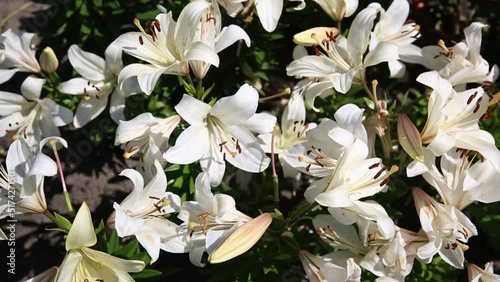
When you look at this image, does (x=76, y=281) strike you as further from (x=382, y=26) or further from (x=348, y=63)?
(x=382, y=26)

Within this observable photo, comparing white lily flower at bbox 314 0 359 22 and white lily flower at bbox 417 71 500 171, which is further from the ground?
white lily flower at bbox 314 0 359 22

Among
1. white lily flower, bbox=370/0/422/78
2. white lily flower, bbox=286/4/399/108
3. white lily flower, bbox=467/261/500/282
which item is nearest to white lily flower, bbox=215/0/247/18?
white lily flower, bbox=286/4/399/108

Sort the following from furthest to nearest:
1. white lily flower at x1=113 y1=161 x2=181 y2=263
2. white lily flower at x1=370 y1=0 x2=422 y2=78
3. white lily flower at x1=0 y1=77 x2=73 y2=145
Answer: white lily flower at x1=0 y1=77 x2=73 y2=145 < white lily flower at x1=370 y1=0 x2=422 y2=78 < white lily flower at x1=113 y1=161 x2=181 y2=263

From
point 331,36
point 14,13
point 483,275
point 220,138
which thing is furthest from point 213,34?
point 14,13

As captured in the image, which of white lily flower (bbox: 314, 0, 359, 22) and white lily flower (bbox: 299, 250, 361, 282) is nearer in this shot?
white lily flower (bbox: 299, 250, 361, 282)

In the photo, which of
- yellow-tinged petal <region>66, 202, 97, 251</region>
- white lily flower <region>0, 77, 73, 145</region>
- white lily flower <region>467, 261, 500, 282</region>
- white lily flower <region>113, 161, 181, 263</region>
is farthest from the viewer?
white lily flower <region>0, 77, 73, 145</region>

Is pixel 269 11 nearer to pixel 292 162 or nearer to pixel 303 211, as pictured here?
pixel 292 162

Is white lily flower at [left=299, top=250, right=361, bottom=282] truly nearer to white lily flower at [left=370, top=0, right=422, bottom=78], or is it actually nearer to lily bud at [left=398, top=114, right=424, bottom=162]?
lily bud at [left=398, top=114, right=424, bottom=162]

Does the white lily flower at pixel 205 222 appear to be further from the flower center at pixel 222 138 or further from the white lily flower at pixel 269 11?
the white lily flower at pixel 269 11
